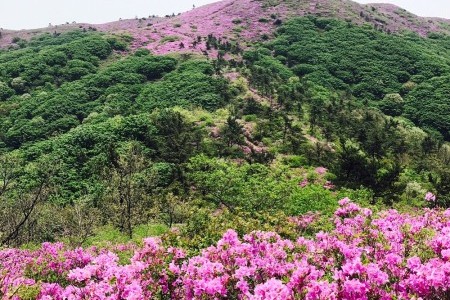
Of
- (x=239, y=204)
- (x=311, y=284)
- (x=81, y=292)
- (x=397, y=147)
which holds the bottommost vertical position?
(x=397, y=147)

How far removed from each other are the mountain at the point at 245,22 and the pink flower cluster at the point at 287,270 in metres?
78.2

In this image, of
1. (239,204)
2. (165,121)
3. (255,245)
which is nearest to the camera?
(255,245)

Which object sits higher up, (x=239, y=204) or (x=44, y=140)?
(x=239, y=204)

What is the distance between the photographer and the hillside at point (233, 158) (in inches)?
265

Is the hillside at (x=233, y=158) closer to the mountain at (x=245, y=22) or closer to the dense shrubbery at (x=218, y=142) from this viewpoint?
the dense shrubbery at (x=218, y=142)

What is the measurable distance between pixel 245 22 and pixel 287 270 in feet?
327

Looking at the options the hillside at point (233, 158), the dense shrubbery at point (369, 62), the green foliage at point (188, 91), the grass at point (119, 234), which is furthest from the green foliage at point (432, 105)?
the grass at point (119, 234)

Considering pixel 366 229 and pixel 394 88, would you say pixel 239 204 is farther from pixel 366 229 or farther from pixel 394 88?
pixel 394 88

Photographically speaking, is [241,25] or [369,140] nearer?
[369,140]

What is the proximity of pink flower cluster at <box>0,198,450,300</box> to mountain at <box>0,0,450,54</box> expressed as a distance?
78234 millimetres

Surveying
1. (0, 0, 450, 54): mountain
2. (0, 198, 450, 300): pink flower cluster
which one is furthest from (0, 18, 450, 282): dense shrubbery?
(0, 0, 450, 54): mountain

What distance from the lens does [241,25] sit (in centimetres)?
9894

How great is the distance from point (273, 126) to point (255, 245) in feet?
142

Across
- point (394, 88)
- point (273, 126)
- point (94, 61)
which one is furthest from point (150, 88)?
point (394, 88)
